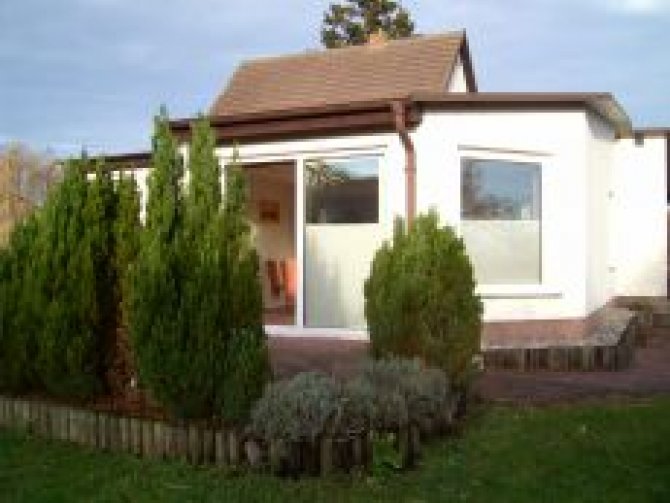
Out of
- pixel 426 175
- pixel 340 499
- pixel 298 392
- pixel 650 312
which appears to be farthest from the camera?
pixel 650 312

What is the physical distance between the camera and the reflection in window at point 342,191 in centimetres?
1277

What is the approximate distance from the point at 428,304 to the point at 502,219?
486 centimetres

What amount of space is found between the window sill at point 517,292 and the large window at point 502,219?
0.36 feet

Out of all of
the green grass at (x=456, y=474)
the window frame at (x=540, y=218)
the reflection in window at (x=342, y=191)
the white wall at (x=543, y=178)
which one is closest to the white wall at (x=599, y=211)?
the white wall at (x=543, y=178)

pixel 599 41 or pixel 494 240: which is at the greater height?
pixel 599 41

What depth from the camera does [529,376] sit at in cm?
1049

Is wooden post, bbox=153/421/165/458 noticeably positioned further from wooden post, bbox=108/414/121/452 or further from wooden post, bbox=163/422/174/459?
wooden post, bbox=108/414/121/452

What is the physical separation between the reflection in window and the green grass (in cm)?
543

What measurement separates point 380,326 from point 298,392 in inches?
76.0

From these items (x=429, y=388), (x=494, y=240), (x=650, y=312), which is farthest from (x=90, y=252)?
(x=650, y=312)

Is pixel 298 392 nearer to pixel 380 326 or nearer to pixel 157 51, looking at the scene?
pixel 380 326

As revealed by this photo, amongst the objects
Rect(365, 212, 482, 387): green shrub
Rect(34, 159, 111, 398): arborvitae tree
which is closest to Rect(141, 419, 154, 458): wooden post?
Rect(34, 159, 111, 398): arborvitae tree

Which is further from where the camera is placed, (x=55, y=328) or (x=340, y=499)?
(x=55, y=328)

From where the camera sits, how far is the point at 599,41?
22.9m
